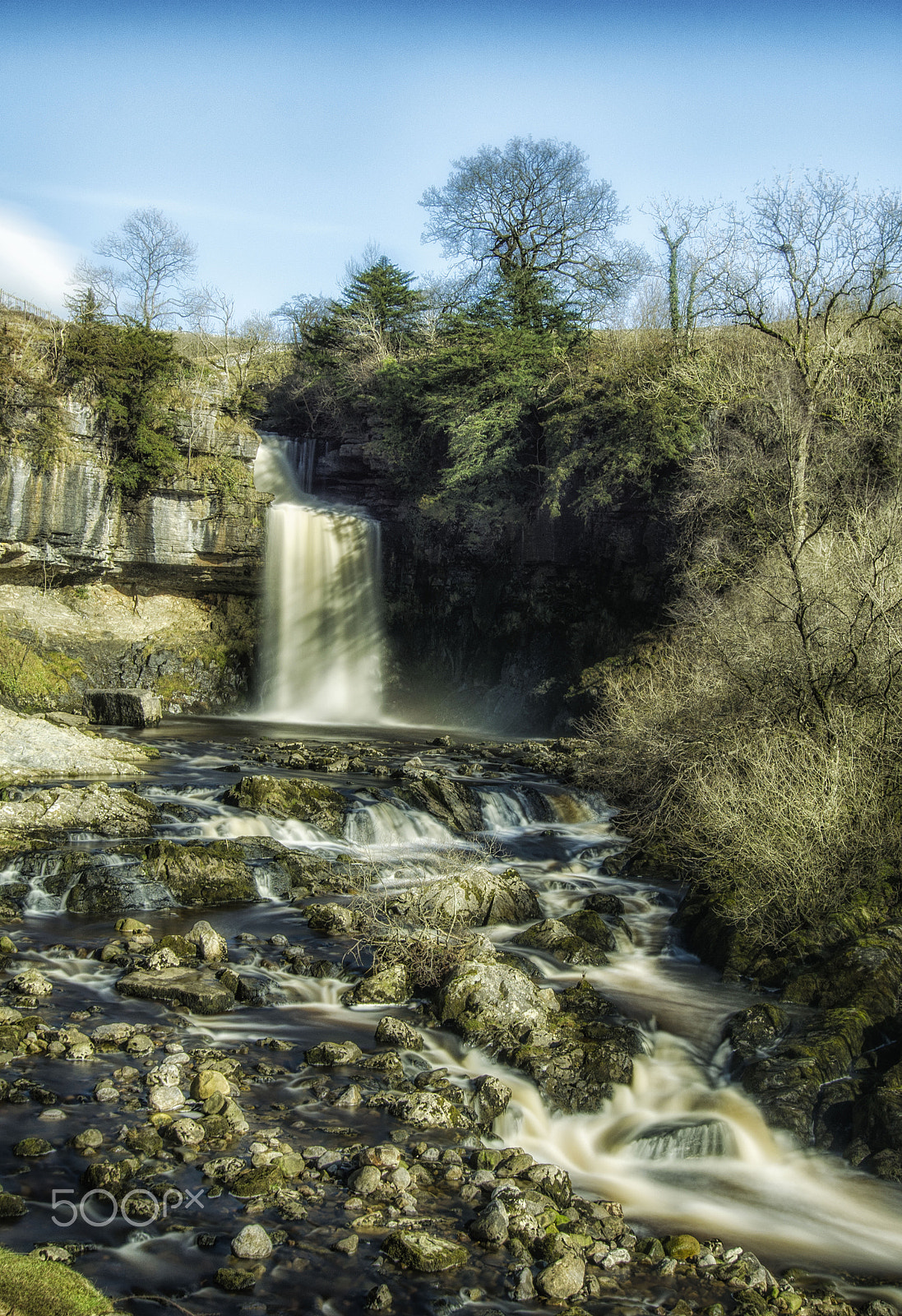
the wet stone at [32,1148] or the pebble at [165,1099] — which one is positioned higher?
the wet stone at [32,1148]

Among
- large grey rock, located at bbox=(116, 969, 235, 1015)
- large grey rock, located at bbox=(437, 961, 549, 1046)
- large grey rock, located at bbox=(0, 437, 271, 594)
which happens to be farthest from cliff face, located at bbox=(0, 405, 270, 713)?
large grey rock, located at bbox=(437, 961, 549, 1046)

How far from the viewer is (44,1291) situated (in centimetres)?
315

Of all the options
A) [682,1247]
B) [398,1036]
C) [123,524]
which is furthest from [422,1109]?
[123,524]

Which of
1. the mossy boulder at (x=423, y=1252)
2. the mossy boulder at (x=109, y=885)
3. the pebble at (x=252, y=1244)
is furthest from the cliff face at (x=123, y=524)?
the mossy boulder at (x=423, y=1252)

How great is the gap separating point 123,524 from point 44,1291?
2351cm

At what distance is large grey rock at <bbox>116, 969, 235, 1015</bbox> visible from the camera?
7.02 metres

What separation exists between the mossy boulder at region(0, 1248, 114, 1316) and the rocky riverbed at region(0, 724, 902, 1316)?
72mm

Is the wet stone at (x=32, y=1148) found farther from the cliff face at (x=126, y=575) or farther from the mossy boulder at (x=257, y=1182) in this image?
the cliff face at (x=126, y=575)

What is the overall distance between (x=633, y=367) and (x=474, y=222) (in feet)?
34.7

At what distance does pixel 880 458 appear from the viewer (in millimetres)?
18500

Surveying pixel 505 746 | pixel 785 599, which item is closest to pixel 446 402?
pixel 505 746

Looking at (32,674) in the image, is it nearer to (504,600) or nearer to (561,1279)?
(504,600)

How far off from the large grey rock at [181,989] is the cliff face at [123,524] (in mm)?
18313

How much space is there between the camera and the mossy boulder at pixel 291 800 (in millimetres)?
12758
